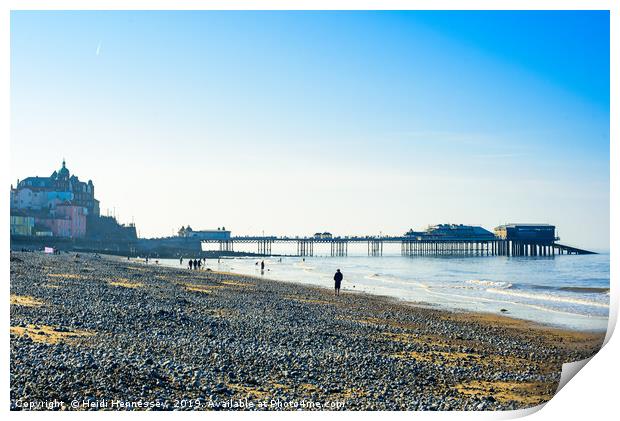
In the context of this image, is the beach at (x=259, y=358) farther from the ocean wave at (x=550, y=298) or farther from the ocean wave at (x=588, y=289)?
the ocean wave at (x=588, y=289)

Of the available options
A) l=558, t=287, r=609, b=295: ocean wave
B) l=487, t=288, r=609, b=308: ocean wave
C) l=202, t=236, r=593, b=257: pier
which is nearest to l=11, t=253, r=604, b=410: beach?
l=487, t=288, r=609, b=308: ocean wave

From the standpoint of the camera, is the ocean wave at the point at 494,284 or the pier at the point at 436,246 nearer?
the ocean wave at the point at 494,284

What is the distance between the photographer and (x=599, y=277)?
32250 millimetres

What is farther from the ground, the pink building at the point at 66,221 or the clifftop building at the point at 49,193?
the clifftop building at the point at 49,193

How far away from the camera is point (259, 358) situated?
8.36 m

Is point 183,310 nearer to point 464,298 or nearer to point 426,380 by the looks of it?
point 426,380

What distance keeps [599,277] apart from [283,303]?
2323 centimetres

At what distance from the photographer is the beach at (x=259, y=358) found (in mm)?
6846

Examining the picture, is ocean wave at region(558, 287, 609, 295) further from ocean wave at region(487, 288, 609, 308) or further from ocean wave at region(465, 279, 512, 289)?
ocean wave at region(465, 279, 512, 289)

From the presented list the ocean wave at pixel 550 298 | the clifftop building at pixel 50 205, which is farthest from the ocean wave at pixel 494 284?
the clifftop building at pixel 50 205

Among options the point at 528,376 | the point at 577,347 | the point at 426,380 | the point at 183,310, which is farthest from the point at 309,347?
the point at 577,347
